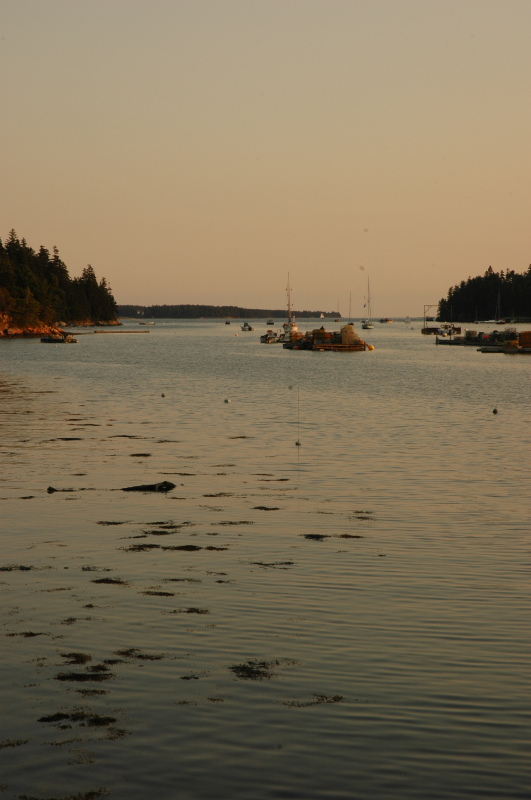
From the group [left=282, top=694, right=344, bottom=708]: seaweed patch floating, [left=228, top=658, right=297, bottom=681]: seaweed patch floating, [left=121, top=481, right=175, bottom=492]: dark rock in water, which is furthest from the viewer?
[left=121, top=481, right=175, bottom=492]: dark rock in water

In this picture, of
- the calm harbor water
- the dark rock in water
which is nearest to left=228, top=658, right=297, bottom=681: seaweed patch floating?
the calm harbor water

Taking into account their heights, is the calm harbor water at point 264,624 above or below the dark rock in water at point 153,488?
below

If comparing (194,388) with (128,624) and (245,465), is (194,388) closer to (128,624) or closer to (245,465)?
(245,465)

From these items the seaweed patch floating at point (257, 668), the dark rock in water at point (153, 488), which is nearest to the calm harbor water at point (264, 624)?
the seaweed patch floating at point (257, 668)

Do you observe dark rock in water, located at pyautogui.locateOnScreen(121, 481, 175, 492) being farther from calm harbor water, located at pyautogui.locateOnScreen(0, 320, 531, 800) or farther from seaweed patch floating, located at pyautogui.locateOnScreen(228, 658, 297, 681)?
seaweed patch floating, located at pyautogui.locateOnScreen(228, 658, 297, 681)

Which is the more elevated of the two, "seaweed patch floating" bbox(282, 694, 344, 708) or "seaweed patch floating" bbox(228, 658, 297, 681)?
"seaweed patch floating" bbox(228, 658, 297, 681)

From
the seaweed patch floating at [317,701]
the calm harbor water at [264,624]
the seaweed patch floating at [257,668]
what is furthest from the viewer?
the seaweed patch floating at [257,668]

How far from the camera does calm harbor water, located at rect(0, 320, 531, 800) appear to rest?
7.82 meters

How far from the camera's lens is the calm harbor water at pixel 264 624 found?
25.7 ft

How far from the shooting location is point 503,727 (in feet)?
27.9

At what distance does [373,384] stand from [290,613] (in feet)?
194

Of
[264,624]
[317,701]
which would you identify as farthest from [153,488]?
[317,701]

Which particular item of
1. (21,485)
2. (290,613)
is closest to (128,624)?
(290,613)

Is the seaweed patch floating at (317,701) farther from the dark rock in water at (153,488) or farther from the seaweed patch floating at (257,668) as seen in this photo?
the dark rock in water at (153,488)
